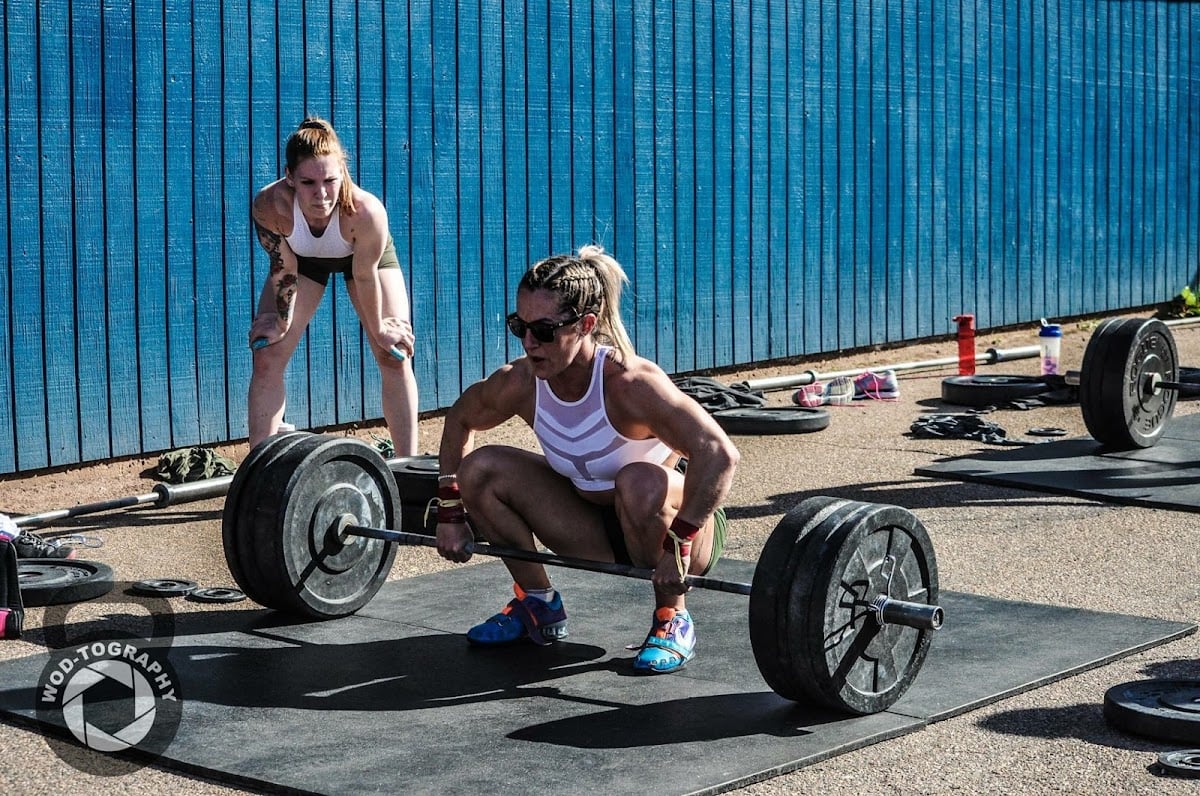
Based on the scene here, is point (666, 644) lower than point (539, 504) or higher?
lower

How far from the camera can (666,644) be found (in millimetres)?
3832

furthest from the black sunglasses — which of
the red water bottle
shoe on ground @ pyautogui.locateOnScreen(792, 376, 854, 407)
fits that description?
the red water bottle

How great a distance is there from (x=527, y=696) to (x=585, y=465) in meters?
0.58

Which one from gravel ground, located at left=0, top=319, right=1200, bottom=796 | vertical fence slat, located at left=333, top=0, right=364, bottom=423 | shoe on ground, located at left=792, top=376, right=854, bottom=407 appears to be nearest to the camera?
gravel ground, located at left=0, top=319, right=1200, bottom=796

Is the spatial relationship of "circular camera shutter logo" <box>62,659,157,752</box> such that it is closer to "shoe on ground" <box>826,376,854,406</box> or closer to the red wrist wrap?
the red wrist wrap

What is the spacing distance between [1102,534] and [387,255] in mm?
2634

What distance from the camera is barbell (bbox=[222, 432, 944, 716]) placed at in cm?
335

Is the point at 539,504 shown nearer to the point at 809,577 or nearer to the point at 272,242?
the point at 809,577

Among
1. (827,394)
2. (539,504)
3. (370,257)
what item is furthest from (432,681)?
(827,394)

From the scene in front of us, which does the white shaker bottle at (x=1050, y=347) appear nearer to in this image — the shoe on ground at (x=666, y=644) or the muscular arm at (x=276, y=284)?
the muscular arm at (x=276, y=284)

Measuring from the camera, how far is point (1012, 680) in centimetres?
366

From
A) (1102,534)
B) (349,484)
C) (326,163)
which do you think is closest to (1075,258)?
(1102,534)

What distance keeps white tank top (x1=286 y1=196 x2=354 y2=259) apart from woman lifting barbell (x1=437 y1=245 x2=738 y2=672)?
1.76 m

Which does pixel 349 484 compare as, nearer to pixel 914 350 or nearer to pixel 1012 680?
pixel 1012 680
